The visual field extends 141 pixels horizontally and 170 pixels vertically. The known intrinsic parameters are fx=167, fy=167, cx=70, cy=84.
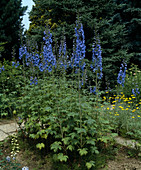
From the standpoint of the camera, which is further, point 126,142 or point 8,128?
point 8,128

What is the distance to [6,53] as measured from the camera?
800 cm

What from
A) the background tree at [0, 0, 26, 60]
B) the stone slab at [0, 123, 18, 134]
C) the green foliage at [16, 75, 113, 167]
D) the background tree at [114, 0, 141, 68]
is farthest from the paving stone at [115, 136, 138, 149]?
the background tree at [114, 0, 141, 68]

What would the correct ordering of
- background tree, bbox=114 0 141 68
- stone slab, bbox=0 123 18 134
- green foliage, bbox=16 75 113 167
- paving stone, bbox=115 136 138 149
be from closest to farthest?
green foliage, bbox=16 75 113 167 < paving stone, bbox=115 136 138 149 < stone slab, bbox=0 123 18 134 < background tree, bbox=114 0 141 68

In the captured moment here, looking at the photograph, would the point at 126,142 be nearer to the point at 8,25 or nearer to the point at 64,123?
the point at 64,123

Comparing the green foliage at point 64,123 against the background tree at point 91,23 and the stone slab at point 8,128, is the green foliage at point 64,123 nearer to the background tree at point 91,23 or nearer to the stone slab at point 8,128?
the stone slab at point 8,128

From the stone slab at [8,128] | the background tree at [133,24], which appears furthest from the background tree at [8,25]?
the background tree at [133,24]

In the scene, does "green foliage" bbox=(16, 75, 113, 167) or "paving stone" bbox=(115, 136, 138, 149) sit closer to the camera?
"green foliage" bbox=(16, 75, 113, 167)

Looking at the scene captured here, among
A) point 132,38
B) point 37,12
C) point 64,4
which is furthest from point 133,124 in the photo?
point 132,38

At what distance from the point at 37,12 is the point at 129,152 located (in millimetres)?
8460

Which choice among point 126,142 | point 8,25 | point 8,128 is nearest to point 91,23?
point 8,25

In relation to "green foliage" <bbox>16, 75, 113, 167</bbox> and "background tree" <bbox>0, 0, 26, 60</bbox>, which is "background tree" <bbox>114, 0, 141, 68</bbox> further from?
"green foliage" <bbox>16, 75, 113, 167</bbox>

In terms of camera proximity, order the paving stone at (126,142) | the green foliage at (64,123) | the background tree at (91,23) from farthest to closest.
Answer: the background tree at (91,23) < the paving stone at (126,142) < the green foliage at (64,123)

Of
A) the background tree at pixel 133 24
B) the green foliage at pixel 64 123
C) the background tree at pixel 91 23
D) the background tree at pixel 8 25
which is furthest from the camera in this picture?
the background tree at pixel 133 24

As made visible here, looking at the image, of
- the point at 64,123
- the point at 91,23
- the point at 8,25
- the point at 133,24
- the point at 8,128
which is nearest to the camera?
the point at 64,123
